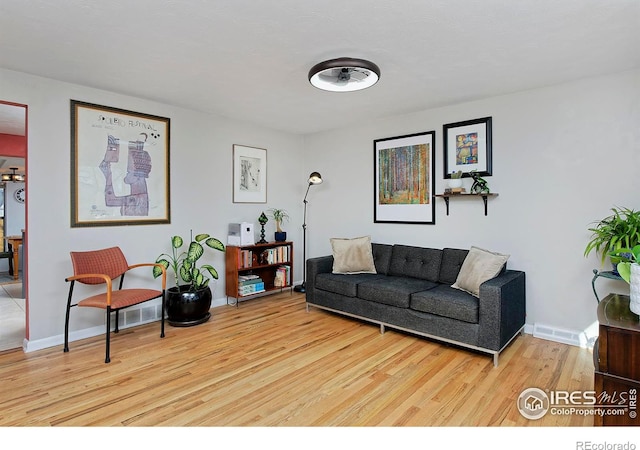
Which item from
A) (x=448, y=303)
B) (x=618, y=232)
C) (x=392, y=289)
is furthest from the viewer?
(x=392, y=289)

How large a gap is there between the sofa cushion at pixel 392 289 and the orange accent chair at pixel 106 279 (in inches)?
77.7

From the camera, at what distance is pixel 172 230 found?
4043 mm

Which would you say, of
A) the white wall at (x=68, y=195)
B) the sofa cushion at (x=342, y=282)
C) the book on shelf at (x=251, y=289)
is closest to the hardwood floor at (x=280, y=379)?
the sofa cushion at (x=342, y=282)

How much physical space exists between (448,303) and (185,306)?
102 inches

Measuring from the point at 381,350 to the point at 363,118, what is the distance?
285 centimetres

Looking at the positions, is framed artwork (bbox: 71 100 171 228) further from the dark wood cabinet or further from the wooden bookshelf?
the dark wood cabinet

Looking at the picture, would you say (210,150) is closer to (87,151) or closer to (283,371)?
(87,151)

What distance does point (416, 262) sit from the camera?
396 cm

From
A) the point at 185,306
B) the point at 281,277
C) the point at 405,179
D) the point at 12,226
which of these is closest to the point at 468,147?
the point at 405,179

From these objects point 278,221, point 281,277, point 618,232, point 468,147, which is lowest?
point 281,277

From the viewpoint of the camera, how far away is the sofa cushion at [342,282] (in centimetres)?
376

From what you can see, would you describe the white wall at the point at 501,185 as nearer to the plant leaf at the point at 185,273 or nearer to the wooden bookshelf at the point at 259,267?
the plant leaf at the point at 185,273

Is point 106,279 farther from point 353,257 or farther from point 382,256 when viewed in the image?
point 382,256
